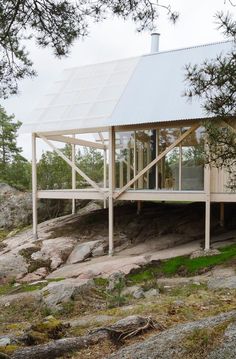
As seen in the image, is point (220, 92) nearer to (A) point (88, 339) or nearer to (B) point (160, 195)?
(A) point (88, 339)

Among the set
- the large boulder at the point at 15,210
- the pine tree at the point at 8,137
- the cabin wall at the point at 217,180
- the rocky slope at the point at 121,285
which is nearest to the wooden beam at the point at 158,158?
the cabin wall at the point at 217,180

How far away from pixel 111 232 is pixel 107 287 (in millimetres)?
4505

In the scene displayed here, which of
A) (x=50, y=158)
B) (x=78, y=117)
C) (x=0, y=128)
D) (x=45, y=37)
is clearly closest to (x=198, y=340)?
(x=45, y=37)

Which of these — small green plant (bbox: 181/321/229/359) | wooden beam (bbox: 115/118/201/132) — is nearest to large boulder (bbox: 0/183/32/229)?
wooden beam (bbox: 115/118/201/132)

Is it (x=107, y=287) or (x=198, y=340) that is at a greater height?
(x=198, y=340)

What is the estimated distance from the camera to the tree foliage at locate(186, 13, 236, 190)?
5.16 metres

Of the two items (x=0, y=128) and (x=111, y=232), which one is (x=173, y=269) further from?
(x=0, y=128)

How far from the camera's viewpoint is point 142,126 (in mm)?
16953

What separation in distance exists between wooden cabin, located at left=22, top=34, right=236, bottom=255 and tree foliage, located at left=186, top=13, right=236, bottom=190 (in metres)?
8.88

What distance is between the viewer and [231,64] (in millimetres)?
5184

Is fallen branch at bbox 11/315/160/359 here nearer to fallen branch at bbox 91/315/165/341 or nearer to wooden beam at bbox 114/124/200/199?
fallen branch at bbox 91/315/165/341

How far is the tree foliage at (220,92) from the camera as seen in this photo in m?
5.16

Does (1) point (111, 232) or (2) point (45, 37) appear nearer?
(2) point (45, 37)

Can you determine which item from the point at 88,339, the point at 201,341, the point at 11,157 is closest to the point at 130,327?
the point at 88,339
